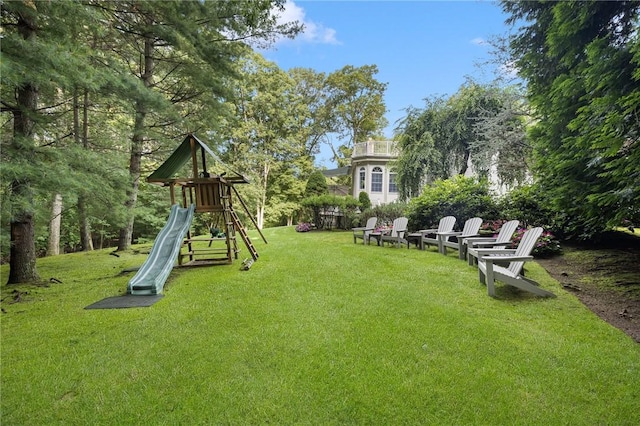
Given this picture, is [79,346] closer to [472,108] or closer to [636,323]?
[636,323]

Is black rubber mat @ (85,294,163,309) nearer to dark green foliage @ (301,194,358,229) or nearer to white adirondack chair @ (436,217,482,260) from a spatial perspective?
white adirondack chair @ (436,217,482,260)

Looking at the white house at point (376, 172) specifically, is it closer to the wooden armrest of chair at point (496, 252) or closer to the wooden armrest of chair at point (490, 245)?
the wooden armrest of chair at point (490, 245)

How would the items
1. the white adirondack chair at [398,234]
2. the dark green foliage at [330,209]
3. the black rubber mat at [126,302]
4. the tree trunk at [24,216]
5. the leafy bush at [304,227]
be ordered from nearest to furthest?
the black rubber mat at [126,302]
the tree trunk at [24,216]
the white adirondack chair at [398,234]
the dark green foliage at [330,209]
the leafy bush at [304,227]

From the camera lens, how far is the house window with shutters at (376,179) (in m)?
19.1

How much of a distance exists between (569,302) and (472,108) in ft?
27.9

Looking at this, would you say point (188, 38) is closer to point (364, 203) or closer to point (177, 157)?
point (177, 157)

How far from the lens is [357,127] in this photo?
2644 centimetres

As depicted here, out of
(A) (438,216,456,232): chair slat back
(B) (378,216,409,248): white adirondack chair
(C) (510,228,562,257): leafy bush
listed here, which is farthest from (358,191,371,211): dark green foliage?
(C) (510,228,562,257): leafy bush

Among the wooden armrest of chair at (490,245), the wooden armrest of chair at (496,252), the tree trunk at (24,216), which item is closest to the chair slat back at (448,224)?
the wooden armrest of chair at (490,245)

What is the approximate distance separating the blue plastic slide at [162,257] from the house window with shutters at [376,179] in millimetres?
13885

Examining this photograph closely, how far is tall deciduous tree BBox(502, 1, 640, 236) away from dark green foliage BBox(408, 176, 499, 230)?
2342mm

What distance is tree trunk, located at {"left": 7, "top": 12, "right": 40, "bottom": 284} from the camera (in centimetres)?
475

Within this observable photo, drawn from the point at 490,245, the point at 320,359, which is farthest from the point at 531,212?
the point at 320,359

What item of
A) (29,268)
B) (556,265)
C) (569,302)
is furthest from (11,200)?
(556,265)
